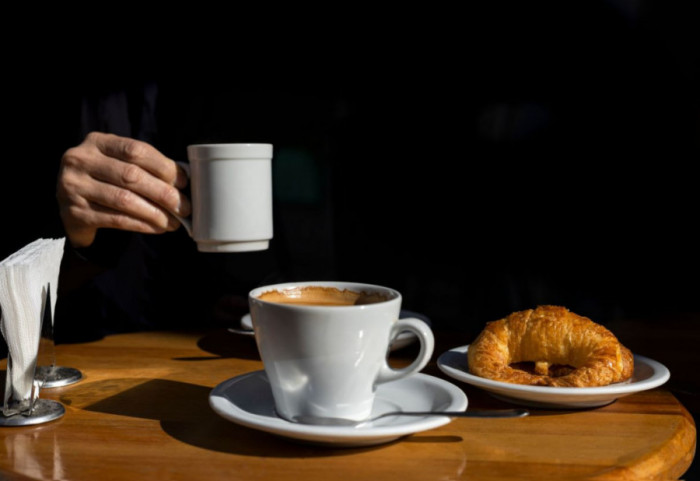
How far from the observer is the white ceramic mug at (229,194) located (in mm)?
1075

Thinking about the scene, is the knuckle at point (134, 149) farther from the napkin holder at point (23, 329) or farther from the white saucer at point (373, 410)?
the white saucer at point (373, 410)

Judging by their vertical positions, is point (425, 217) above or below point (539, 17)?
below

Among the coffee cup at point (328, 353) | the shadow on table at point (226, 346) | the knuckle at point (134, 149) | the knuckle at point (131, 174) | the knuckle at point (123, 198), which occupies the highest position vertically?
the knuckle at point (134, 149)

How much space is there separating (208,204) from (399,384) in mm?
403

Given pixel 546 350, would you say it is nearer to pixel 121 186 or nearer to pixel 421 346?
pixel 421 346

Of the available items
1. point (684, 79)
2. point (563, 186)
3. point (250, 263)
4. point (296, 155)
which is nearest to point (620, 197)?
point (563, 186)

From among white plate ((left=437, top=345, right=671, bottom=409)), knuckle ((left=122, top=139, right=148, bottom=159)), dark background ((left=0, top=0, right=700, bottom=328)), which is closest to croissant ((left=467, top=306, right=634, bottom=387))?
white plate ((left=437, top=345, right=671, bottom=409))

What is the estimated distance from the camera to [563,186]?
2559mm

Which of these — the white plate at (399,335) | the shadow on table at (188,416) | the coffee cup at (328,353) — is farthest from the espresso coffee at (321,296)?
the white plate at (399,335)

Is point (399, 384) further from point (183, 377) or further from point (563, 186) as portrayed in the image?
point (563, 186)

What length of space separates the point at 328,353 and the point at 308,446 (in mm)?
100

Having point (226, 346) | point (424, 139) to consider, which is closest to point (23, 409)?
point (226, 346)

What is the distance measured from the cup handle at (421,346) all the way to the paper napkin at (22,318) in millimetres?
422

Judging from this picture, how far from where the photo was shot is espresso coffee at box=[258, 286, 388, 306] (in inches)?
35.0
